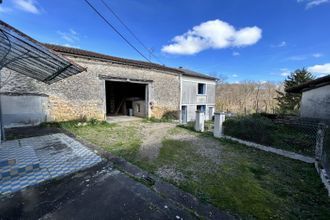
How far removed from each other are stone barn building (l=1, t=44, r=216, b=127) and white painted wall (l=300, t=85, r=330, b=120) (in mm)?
8493

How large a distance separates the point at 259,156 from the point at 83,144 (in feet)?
19.3

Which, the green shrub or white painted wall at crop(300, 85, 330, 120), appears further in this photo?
white painted wall at crop(300, 85, 330, 120)

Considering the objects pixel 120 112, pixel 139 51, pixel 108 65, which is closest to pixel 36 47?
pixel 108 65

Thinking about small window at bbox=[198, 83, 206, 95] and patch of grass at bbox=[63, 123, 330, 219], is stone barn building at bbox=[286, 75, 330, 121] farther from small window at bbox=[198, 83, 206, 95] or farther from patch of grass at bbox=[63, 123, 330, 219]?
small window at bbox=[198, 83, 206, 95]

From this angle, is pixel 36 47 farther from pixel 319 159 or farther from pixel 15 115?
pixel 319 159

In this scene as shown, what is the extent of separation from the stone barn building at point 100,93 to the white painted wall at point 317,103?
27.9 feet

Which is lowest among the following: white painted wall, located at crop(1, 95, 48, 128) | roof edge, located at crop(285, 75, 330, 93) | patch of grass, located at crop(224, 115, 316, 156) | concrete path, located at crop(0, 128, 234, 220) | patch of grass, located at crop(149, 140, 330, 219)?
patch of grass, located at crop(149, 140, 330, 219)

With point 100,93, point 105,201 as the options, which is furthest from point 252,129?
point 100,93

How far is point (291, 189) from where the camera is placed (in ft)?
10.3

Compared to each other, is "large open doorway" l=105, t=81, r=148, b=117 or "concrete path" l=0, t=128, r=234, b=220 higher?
"large open doorway" l=105, t=81, r=148, b=117

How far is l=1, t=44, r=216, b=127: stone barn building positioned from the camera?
296 inches

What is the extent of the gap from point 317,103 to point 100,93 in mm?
11909

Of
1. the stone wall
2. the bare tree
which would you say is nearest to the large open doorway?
the stone wall

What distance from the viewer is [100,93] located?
9766mm
